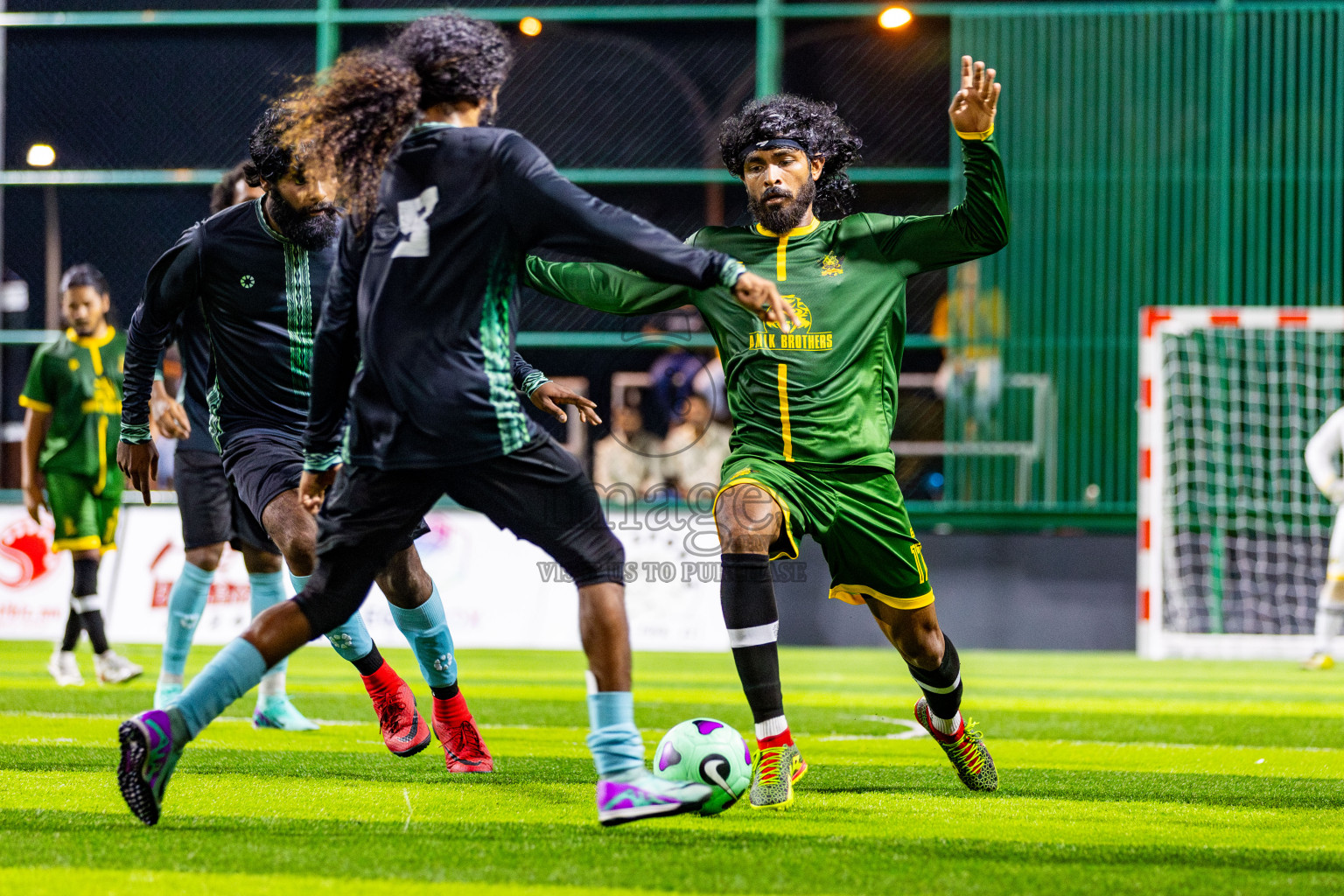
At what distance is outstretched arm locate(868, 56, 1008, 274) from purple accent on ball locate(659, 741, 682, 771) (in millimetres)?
1830

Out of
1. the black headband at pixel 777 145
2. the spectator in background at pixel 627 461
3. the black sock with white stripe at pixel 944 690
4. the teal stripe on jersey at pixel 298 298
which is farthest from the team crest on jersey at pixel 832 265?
the spectator in background at pixel 627 461

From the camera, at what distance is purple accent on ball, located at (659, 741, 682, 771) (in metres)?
4.22

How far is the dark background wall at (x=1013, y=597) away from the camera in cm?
1252

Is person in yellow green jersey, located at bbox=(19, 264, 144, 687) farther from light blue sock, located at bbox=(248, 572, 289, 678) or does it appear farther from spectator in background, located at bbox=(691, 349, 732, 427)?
spectator in background, located at bbox=(691, 349, 732, 427)

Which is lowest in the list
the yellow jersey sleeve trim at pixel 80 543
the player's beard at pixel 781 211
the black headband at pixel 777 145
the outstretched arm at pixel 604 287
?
the yellow jersey sleeve trim at pixel 80 543

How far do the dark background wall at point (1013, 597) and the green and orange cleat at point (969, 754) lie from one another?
7.55m

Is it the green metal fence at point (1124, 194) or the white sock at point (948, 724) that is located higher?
the green metal fence at point (1124, 194)

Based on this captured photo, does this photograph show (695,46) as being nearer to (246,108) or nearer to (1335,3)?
(246,108)

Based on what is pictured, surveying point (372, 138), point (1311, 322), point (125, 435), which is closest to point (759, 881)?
point (372, 138)

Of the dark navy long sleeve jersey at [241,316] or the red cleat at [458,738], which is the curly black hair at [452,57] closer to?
the dark navy long sleeve jersey at [241,316]

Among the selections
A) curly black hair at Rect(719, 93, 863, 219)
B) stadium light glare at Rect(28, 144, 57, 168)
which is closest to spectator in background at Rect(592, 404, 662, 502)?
stadium light glare at Rect(28, 144, 57, 168)

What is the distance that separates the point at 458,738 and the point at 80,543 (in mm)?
4667

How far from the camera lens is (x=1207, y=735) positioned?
688 centimetres

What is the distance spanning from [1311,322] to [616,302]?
8.54 m
